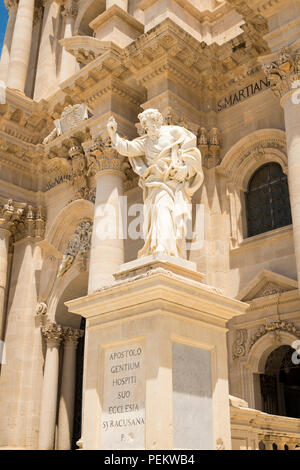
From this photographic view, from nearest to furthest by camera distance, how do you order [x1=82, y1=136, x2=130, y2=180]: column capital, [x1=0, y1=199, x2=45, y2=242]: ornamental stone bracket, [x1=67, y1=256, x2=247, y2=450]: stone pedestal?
1. [x1=67, y1=256, x2=247, y2=450]: stone pedestal
2. [x1=82, y1=136, x2=130, y2=180]: column capital
3. [x1=0, y1=199, x2=45, y2=242]: ornamental stone bracket

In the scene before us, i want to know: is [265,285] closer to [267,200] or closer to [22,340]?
[267,200]

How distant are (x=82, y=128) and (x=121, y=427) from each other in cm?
1343

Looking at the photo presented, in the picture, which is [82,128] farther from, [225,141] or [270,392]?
[270,392]

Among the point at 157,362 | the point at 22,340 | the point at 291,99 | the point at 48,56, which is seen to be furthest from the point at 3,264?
the point at 157,362

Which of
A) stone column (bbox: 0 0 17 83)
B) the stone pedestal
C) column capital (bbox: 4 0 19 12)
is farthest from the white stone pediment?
column capital (bbox: 4 0 19 12)

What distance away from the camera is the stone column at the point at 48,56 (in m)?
23.6

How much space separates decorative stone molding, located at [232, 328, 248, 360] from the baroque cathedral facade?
3 cm

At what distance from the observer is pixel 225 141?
51.4ft

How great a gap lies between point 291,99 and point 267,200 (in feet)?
10.1

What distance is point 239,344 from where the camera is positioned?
43.6 feet

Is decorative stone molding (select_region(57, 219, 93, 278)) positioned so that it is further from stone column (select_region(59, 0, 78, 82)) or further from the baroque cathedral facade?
stone column (select_region(59, 0, 78, 82))

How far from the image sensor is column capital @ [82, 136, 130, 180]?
51.1 feet

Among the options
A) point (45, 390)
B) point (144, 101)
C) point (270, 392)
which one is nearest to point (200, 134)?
point (144, 101)

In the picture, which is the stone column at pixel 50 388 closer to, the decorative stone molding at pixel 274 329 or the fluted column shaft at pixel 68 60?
the decorative stone molding at pixel 274 329
